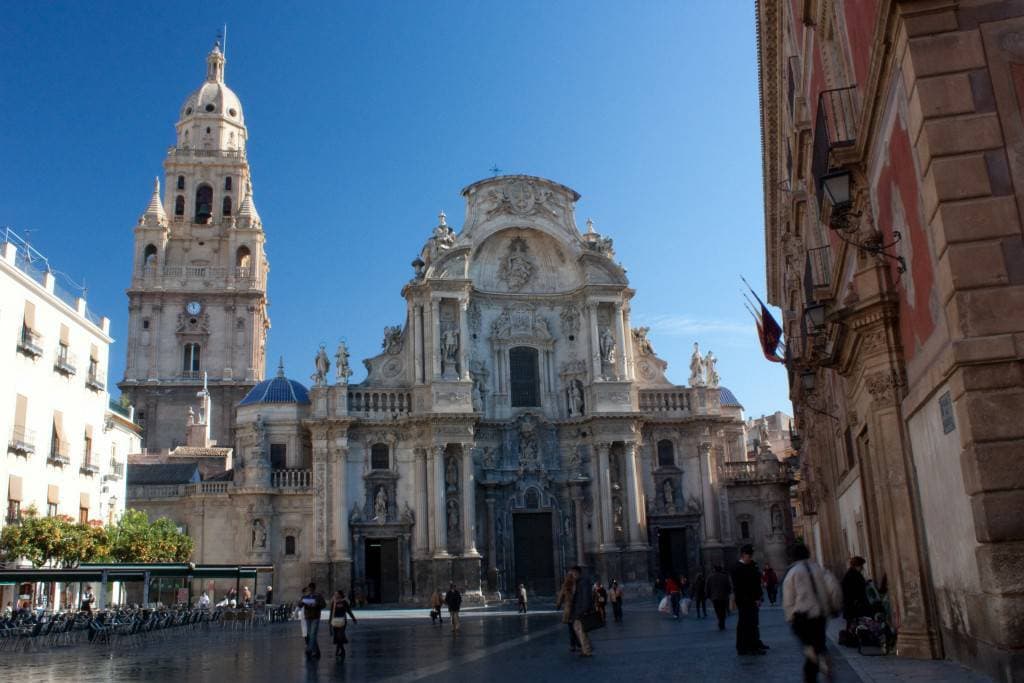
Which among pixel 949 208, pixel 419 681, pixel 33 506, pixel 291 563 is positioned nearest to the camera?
pixel 949 208

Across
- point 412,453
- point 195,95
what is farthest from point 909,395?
point 195,95

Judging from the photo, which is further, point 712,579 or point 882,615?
point 712,579

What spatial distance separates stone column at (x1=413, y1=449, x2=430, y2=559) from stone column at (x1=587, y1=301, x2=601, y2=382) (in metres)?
8.70

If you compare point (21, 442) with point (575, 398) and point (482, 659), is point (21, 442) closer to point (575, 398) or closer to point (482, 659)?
point (482, 659)

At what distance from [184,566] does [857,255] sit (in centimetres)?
2277

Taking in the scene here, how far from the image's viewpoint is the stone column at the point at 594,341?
4269 cm

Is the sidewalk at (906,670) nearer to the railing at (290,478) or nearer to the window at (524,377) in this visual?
the window at (524,377)

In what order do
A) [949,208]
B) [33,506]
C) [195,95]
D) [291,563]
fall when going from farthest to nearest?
1. [195,95]
2. [291,563]
3. [33,506]
4. [949,208]

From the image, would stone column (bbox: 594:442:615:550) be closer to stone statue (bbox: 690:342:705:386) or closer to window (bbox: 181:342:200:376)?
stone statue (bbox: 690:342:705:386)

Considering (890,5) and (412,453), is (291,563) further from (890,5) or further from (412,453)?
(890,5)

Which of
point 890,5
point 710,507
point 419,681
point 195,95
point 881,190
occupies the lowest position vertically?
point 419,681

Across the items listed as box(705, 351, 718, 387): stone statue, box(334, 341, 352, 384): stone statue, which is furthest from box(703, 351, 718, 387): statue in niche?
box(334, 341, 352, 384): stone statue

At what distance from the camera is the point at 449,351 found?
4144cm

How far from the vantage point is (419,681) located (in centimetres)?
1295
